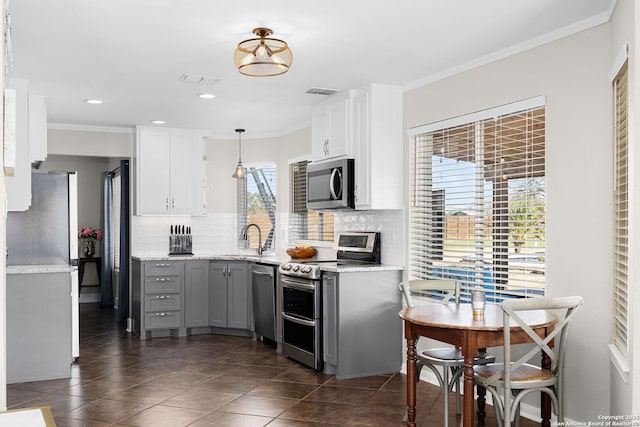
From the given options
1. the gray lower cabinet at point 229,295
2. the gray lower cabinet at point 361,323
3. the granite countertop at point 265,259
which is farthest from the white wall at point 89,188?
the gray lower cabinet at point 361,323

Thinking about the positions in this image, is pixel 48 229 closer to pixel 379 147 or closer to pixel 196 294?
pixel 196 294

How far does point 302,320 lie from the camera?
5.13m

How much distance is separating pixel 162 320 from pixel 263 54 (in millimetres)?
3950

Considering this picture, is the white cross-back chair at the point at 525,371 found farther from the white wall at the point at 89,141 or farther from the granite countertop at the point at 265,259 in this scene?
the white wall at the point at 89,141

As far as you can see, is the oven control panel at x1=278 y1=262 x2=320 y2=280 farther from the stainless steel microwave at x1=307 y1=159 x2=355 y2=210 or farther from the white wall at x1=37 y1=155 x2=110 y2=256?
the white wall at x1=37 y1=155 x2=110 y2=256

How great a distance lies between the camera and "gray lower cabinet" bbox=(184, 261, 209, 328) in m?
6.70

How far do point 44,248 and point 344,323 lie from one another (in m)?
Result: 2.88

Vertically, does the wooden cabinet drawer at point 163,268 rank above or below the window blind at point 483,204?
below

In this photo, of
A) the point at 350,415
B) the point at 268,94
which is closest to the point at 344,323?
the point at 350,415

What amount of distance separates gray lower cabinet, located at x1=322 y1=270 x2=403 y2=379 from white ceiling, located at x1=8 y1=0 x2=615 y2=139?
5.46 ft

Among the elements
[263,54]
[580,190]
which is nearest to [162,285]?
[263,54]

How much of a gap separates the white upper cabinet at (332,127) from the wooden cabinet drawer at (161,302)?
92.5 inches

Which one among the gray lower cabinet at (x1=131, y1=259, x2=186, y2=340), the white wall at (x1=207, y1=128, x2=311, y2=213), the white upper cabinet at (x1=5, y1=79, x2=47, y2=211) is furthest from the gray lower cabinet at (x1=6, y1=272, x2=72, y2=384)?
the white wall at (x1=207, y1=128, x2=311, y2=213)

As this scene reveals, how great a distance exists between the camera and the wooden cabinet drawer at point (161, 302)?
6.54 metres
